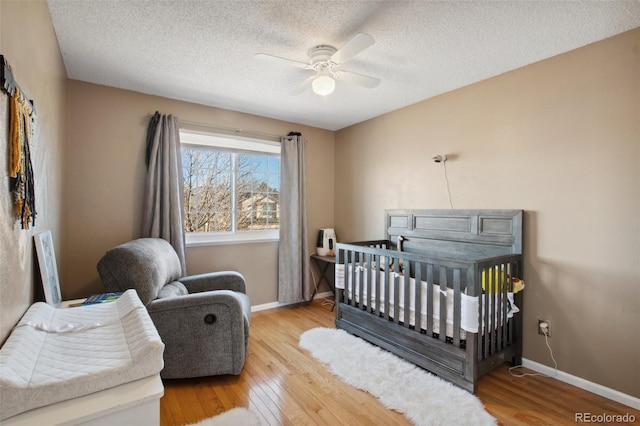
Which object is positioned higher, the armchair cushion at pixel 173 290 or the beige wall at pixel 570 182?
the beige wall at pixel 570 182

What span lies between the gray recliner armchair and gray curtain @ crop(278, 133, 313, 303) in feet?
5.11

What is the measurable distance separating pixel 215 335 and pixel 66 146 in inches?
80.3

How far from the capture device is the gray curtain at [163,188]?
9.86ft

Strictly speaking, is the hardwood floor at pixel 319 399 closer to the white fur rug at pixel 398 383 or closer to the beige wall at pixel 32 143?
the white fur rug at pixel 398 383

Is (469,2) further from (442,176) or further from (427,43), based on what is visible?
(442,176)

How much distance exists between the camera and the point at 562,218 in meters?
2.30

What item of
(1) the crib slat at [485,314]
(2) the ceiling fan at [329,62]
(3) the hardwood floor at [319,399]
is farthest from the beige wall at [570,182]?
(2) the ceiling fan at [329,62]

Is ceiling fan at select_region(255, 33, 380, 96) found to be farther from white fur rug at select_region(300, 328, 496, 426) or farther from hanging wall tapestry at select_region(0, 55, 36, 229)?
white fur rug at select_region(300, 328, 496, 426)

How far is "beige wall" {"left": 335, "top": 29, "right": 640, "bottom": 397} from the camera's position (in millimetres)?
2025

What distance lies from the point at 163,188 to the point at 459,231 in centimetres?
288

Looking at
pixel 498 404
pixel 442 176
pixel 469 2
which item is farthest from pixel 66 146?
pixel 498 404

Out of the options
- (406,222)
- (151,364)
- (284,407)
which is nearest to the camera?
→ (151,364)

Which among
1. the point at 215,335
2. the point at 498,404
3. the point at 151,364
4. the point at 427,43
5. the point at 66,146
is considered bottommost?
the point at 498,404

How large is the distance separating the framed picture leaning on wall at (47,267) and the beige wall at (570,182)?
3087 millimetres
